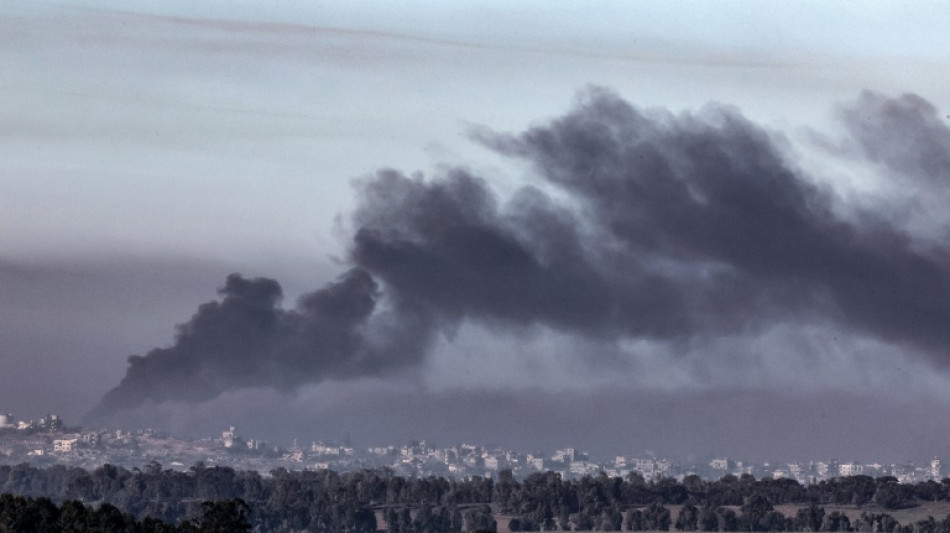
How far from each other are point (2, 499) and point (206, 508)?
19.2 meters

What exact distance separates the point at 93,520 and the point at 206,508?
15327 millimetres

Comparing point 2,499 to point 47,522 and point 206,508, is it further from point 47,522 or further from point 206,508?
point 206,508

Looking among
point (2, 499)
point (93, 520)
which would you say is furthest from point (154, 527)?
point (2, 499)

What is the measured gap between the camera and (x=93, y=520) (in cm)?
15988

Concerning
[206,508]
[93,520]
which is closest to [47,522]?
[93,520]

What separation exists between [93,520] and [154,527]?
5.79 metres

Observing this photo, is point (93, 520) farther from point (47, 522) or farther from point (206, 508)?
point (206, 508)

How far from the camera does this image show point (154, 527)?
158625 millimetres

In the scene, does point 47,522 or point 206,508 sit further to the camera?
point 206,508

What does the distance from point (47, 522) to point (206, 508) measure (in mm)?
17816

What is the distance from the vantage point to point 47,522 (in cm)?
15988

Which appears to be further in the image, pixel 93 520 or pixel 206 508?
pixel 206 508

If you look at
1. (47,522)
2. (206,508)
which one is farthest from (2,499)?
(206,508)

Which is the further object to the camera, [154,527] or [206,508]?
[206,508]
